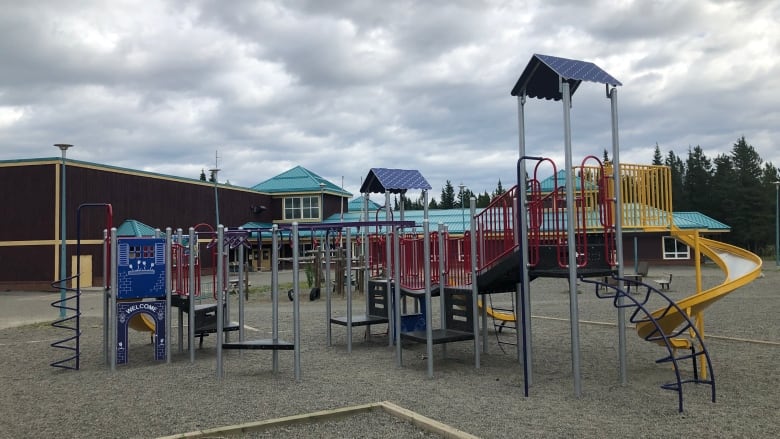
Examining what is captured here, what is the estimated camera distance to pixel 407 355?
1057 cm

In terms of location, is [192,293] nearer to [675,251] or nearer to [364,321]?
[364,321]

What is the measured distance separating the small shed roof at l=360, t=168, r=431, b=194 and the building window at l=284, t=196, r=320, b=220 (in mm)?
38630

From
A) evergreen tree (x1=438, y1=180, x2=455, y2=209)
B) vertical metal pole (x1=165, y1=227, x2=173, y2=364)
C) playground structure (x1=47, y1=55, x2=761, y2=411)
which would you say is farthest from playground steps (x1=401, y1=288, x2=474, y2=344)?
evergreen tree (x1=438, y1=180, x2=455, y2=209)

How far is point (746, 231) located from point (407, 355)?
65.3 m

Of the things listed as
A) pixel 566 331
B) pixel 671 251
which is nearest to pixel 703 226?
pixel 671 251

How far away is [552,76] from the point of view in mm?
8508

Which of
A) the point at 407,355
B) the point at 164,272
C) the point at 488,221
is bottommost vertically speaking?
the point at 407,355

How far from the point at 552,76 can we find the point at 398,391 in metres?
4.73

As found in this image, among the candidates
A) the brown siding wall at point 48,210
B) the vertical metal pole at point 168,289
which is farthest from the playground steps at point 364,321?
the brown siding wall at point 48,210

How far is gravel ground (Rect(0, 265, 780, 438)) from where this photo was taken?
20.0ft

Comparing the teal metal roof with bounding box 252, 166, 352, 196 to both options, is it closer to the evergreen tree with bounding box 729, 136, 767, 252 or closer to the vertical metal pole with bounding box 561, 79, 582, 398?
the evergreen tree with bounding box 729, 136, 767, 252

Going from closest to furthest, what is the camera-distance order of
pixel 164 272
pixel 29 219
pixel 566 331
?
pixel 164 272 → pixel 566 331 → pixel 29 219

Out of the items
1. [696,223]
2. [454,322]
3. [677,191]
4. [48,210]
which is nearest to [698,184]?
[677,191]

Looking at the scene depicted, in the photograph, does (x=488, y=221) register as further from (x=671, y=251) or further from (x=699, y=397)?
(x=671, y=251)
